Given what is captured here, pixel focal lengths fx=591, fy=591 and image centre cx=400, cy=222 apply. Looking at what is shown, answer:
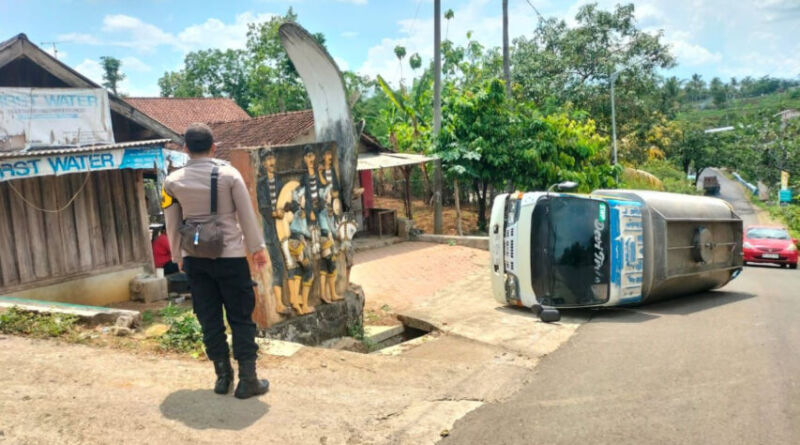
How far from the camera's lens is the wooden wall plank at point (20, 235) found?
27.0ft

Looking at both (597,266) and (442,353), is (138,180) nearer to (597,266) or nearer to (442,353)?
A: (442,353)

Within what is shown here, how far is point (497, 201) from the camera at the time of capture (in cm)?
909

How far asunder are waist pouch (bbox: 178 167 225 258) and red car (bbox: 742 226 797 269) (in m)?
18.0

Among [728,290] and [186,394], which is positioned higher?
[186,394]

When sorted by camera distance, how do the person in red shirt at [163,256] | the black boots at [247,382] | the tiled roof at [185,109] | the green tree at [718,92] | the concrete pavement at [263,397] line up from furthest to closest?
the green tree at [718,92]
the tiled roof at [185,109]
the person in red shirt at [163,256]
the black boots at [247,382]
the concrete pavement at [263,397]

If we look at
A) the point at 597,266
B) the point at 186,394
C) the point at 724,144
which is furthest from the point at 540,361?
the point at 724,144

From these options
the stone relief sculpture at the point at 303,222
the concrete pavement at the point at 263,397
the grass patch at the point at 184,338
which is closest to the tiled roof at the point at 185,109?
the stone relief sculpture at the point at 303,222

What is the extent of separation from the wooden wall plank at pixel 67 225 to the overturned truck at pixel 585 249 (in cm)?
634

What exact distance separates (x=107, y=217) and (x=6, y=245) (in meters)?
1.48

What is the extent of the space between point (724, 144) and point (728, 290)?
42993mm

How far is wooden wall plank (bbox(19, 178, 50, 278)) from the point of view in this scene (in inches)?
331

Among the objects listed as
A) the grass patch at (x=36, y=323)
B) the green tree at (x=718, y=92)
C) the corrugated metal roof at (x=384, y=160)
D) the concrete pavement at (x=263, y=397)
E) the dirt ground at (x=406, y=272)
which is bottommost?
the dirt ground at (x=406, y=272)

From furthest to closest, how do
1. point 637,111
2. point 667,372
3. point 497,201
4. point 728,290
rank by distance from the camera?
point 637,111 < point 728,290 < point 497,201 < point 667,372

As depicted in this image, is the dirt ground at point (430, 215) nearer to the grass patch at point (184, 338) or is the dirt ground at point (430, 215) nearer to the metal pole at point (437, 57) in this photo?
the metal pole at point (437, 57)
